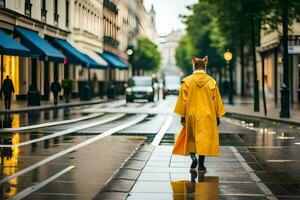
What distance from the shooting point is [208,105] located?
925 centimetres

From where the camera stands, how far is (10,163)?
10031 millimetres

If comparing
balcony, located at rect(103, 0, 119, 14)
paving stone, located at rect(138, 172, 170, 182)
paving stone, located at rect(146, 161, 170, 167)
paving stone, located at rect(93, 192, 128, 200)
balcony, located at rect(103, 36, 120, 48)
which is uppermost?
balcony, located at rect(103, 0, 119, 14)

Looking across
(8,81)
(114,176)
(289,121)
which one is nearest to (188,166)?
(114,176)

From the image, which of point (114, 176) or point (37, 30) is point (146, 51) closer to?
point (37, 30)

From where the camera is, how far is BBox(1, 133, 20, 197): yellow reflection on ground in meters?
7.54

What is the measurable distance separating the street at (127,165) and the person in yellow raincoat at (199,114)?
0.37 metres

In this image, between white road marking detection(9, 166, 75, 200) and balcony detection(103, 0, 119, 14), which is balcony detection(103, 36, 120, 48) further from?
white road marking detection(9, 166, 75, 200)

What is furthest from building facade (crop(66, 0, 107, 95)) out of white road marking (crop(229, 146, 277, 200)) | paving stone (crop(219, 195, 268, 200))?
paving stone (crop(219, 195, 268, 200))

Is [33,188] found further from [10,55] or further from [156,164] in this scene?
[10,55]

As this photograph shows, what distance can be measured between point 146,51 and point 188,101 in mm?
92281

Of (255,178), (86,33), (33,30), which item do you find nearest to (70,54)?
(33,30)

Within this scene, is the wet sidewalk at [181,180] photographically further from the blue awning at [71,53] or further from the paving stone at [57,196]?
the blue awning at [71,53]

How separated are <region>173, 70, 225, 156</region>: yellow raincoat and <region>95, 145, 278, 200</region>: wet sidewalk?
40 centimetres

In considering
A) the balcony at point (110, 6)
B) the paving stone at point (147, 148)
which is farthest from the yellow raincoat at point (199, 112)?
the balcony at point (110, 6)
